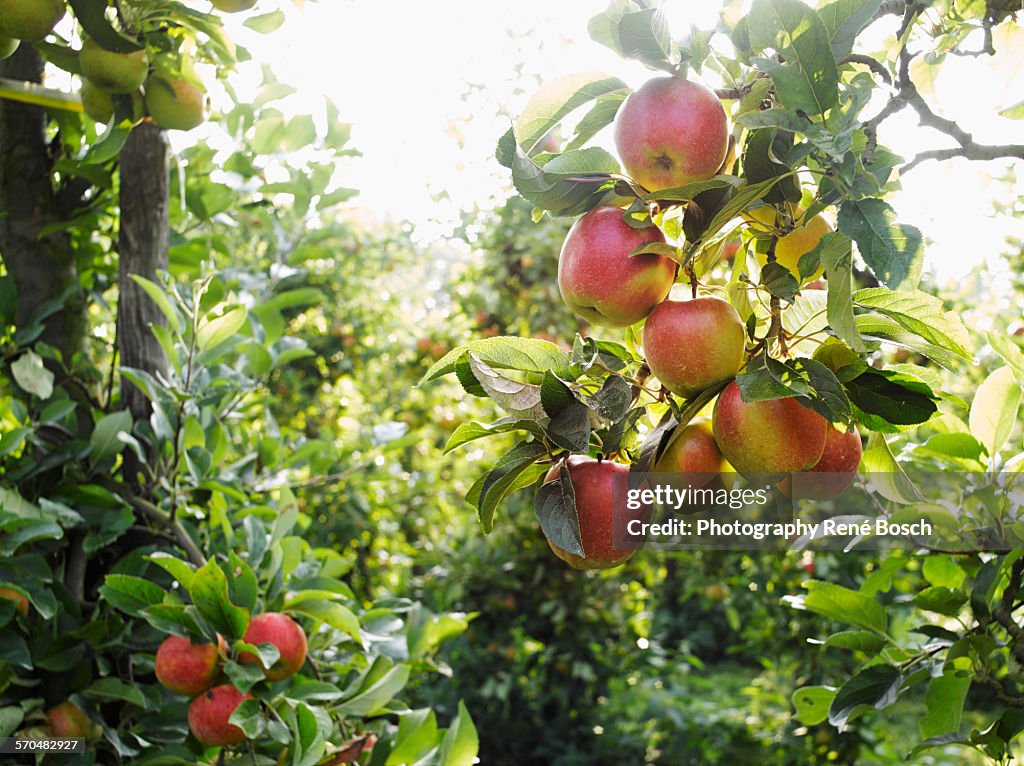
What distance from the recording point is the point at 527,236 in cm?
279

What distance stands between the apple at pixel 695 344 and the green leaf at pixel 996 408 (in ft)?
1.45

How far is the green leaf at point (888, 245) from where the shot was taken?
19.8 inches

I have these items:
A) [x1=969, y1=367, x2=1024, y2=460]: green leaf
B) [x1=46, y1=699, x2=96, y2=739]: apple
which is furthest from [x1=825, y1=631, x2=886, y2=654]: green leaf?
[x1=46, y1=699, x2=96, y2=739]: apple

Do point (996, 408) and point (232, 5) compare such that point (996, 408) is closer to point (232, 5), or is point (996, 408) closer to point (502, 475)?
point (502, 475)

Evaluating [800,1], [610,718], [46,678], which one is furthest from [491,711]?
[800,1]

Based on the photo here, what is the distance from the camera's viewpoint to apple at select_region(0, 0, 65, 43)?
0.93 meters

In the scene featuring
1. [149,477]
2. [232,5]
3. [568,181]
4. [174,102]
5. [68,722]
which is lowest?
[68,722]

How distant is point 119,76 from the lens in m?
1.02

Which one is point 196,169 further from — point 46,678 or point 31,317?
point 46,678

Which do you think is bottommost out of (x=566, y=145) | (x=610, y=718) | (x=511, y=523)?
(x=610, y=718)

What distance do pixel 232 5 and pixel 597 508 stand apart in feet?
2.69

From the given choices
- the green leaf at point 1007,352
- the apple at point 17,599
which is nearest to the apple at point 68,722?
the apple at point 17,599

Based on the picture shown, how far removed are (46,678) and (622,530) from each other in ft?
2.82

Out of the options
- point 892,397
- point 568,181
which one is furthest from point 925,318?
point 568,181
